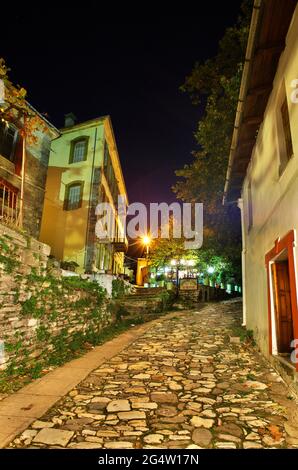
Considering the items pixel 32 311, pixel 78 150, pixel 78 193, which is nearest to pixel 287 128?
pixel 32 311

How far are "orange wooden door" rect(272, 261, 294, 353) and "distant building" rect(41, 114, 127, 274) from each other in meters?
12.9

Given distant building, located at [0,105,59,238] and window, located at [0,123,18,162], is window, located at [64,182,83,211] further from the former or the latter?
window, located at [0,123,18,162]

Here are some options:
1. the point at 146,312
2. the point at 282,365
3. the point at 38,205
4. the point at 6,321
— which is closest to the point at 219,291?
the point at 146,312

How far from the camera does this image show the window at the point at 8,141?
14.8 m

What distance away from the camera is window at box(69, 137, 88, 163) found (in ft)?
64.5

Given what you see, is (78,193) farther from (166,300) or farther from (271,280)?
(271,280)

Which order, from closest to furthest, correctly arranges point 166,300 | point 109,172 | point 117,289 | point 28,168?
point 117,289
point 28,168
point 166,300
point 109,172

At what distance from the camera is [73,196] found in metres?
19.1

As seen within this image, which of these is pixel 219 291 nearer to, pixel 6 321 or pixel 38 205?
pixel 38 205

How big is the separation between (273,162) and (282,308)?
299cm

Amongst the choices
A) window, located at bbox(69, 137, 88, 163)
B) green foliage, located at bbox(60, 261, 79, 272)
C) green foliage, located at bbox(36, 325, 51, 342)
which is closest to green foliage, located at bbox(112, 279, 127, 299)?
green foliage, located at bbox(60, 261, 79, 272)

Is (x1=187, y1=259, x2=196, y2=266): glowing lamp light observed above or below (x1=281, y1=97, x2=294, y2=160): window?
above
